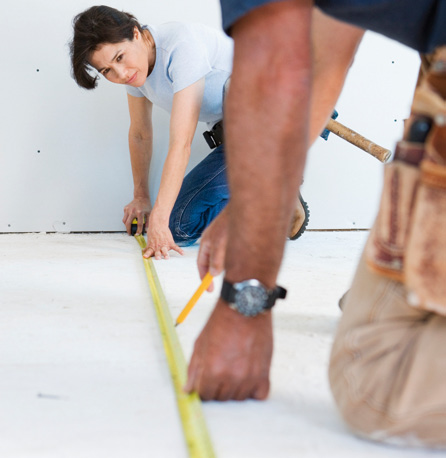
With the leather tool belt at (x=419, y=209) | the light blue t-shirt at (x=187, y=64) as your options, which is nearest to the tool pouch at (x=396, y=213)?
the leather tool belt at (x=419, y=209)

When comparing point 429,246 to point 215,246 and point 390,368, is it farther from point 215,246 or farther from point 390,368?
point 215,246

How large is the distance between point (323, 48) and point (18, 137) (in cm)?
213

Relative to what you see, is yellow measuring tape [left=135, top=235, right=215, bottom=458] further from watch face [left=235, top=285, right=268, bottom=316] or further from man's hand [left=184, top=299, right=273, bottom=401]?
watch face [left=235, top=285, right=268, bottom=316]

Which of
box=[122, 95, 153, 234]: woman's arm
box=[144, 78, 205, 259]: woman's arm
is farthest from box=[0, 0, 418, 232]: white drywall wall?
box=[144, 78, 205, 259]: woman's arm

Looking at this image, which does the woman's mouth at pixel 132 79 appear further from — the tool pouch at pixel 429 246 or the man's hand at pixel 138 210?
the tool pouch at pixel 429 246

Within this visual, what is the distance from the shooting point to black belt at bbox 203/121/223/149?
8.87 feet

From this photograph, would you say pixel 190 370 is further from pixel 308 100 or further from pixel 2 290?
pixel 2 290

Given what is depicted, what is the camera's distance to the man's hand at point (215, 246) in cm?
102

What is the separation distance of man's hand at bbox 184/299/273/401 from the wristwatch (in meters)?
0.01

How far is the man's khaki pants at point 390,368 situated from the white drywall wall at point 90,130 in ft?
7.32

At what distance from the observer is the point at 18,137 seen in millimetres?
2879

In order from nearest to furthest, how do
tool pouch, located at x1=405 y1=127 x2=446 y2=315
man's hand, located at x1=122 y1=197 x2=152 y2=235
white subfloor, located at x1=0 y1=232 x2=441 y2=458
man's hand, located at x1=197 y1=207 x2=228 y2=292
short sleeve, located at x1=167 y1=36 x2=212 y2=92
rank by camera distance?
tool pouch, located at x1=405 y1=127 x2=446 y2=315
white subfloor, located at x1=0 y1=232 x2=441 y2=458
man's hand, located at x1=197 y1=207 x2=228 y2=292
short sleeve, located at x1=167 y1=36 x2=212 y2=92
man's hand, located at x1=122 y1=197 x2=152 y2=235

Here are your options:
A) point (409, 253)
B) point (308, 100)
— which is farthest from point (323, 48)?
point (409, 253)

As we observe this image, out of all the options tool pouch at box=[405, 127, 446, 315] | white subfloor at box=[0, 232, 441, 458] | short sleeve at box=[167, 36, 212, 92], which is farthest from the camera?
short sleeve at box=[167, 36, 212, 92]
